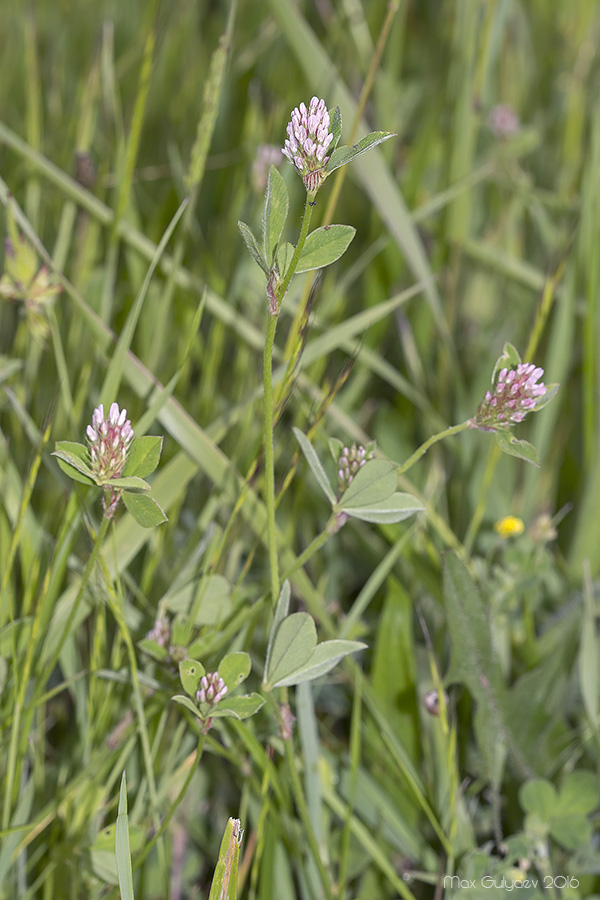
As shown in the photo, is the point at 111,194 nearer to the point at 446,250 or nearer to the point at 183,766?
the point at 446,250

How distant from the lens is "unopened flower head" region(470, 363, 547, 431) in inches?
23.5

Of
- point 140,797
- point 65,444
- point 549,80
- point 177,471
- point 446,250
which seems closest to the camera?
point 65,444

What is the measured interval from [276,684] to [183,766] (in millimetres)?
217

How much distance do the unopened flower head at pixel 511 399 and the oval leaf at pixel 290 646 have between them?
0.19 m

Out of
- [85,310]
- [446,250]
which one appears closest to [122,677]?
[85,310]

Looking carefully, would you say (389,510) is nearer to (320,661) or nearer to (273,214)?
(320,661)

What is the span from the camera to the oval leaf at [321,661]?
0.61 m

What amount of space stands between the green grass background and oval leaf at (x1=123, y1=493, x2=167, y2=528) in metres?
0.09

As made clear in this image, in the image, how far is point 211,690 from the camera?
610 millimetres

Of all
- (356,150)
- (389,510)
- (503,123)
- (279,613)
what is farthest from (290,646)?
(503,123)

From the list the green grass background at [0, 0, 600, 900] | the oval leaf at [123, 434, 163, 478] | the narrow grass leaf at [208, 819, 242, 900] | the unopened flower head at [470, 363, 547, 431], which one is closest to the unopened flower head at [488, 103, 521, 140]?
the green grass background at [0, 0, 600, 900]

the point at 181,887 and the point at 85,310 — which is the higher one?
the point at 85,310

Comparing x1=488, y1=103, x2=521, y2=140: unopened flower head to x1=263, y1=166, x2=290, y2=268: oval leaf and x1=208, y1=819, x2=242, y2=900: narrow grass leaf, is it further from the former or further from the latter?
x1=208, y1=819, x2=242, y2=900: narrow grass leaf

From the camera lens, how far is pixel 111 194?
55.4 inches
